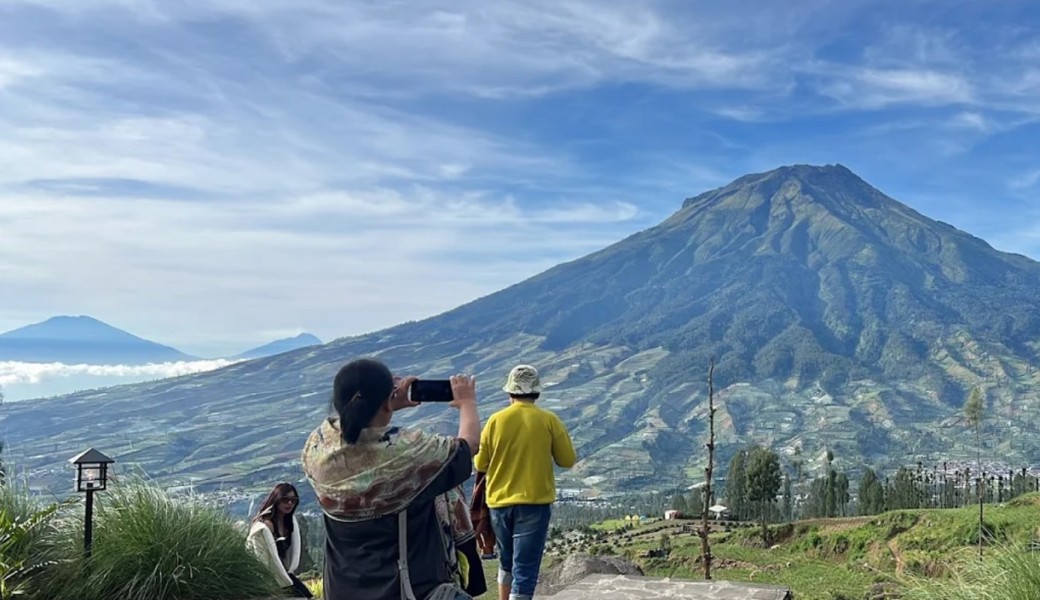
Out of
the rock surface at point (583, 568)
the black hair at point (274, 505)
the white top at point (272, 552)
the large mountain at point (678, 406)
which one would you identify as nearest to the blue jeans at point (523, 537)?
the black hair at point (274, 505)

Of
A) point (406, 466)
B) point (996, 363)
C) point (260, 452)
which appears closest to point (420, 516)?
point (406, 466)

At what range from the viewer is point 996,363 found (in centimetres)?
18012

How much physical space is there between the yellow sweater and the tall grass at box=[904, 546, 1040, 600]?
1.94m

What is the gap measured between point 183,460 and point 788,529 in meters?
134

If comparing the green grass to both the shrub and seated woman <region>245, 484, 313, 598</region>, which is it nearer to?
seated woman <region>245, 484, 313, 598</region>

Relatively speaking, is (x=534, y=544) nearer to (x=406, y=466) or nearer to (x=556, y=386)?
(x=406, y=466)

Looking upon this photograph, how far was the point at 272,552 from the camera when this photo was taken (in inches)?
229

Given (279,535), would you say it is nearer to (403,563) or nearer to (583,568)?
(403,563)

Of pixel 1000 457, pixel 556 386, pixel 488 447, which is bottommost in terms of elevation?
pixel 1000 457

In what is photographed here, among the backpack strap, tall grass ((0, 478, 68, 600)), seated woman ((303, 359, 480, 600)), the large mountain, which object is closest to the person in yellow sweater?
seated woman ((303, 359, 480, 600))

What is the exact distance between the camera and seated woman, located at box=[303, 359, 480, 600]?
2.69 m

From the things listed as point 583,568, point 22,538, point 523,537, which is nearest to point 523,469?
point 523,537

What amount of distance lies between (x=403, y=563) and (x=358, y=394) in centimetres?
57

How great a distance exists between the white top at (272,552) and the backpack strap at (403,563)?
3407 millimetres
